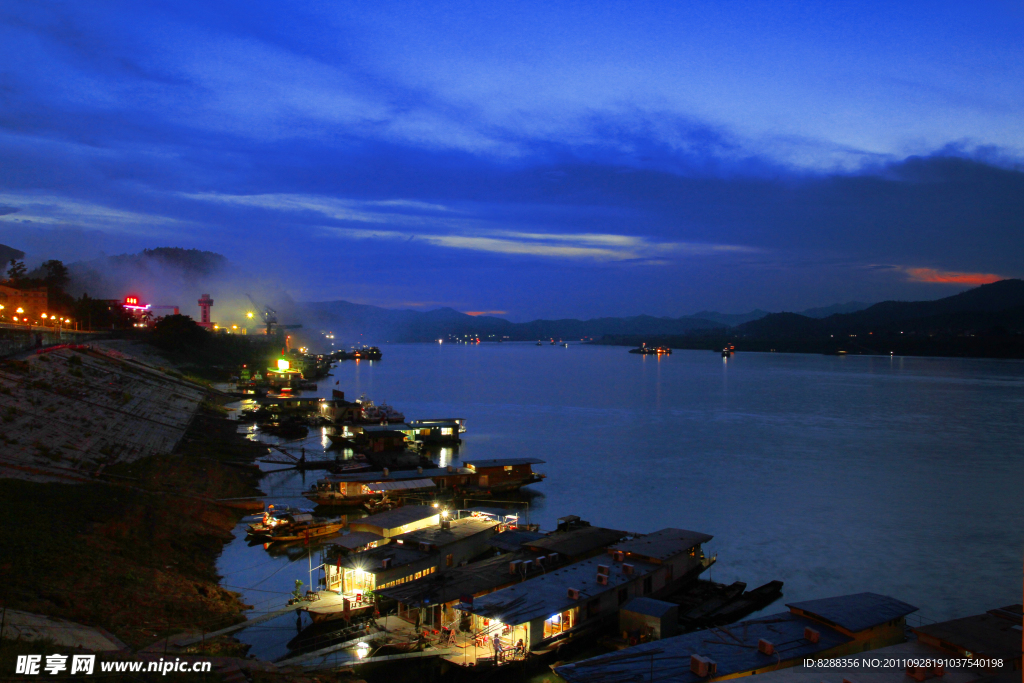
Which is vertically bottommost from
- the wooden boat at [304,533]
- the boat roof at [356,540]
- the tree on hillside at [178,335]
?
the wooden boat at [304,533]

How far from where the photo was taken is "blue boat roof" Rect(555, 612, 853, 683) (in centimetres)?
552

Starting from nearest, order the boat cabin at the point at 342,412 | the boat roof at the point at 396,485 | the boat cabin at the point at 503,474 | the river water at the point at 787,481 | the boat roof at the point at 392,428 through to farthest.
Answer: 1. the river water at the point at 787,481
2. the boat roof at the point at 396,485
3. the boat cabin at the point at 503,474
4. the boat roof at the point at 392,428
5. the boat cabin at the point at 342,412

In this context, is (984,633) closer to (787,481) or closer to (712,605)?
(712,605)

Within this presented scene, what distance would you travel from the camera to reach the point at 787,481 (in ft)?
52.8

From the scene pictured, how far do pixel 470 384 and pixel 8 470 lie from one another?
Answer: 35.4 meters

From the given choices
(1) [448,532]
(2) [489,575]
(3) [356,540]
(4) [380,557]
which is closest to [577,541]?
(2) [489,575]

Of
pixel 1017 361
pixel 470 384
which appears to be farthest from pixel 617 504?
pixel 1017 361

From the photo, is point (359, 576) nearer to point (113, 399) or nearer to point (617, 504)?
point (617, 504)

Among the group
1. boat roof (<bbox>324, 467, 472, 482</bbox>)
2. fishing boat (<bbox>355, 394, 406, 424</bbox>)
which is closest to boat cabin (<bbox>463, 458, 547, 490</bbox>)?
boat roof (<bbox>324, 467, 472, 482</bbox>)

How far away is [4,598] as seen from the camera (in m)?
5.27

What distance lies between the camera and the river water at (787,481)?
9.73 metres

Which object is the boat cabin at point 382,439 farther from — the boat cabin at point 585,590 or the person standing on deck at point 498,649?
the person standing on deck at point 498,649

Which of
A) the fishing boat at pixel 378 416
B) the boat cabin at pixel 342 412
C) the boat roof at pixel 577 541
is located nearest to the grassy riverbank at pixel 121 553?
the boat roof at pixel 577 541

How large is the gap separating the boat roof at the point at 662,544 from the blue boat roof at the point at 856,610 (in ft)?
6.32
